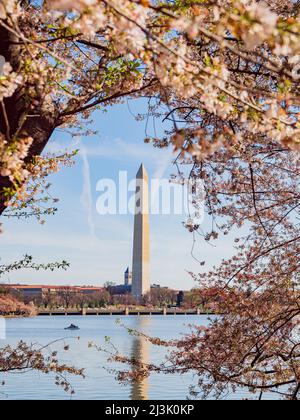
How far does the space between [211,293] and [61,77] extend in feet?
13.8

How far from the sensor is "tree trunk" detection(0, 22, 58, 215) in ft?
13.8

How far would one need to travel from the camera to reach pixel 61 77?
14.0 ft

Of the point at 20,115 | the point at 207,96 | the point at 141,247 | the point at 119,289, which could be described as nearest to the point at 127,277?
the point at 119,289

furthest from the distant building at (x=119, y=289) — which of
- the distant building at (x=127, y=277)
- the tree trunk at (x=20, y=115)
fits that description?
the tree trunk at (x=20, y=115)

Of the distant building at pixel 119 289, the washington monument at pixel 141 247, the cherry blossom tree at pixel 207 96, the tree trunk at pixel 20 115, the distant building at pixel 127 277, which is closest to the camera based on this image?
the cherry blossom tree at pixel 207 96

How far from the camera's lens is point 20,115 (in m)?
4.36

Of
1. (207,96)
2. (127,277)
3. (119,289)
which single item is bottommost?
(207,96)

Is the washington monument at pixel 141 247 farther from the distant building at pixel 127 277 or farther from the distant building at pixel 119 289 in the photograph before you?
the distant building at pixel 127 277

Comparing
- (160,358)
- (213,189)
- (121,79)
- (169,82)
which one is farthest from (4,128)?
(160,358)

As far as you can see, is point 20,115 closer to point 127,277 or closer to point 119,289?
point 119,289

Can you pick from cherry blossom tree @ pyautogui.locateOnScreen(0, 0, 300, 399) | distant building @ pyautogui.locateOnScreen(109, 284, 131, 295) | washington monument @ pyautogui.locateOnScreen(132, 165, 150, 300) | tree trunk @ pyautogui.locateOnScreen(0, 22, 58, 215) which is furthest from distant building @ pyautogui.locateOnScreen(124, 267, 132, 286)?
tree trunk @ pyautogui.locateOnScreen(0, 22, 58, 215)

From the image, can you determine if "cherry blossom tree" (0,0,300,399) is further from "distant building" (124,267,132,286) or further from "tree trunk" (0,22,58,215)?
"distant building" (124,267,132,286)

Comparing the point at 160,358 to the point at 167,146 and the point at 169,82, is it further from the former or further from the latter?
the point at 169,82

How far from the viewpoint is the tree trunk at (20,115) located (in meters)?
4.19
